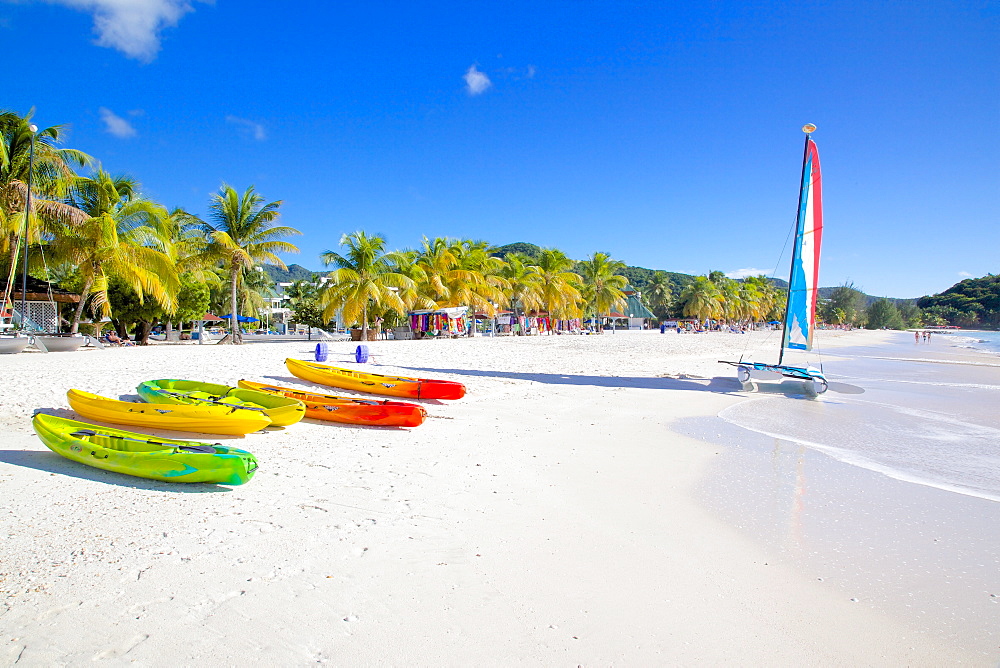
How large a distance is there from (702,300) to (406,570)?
2886 inches

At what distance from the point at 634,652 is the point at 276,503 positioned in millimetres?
3144

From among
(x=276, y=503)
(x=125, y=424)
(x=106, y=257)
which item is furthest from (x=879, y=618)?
(x=106, y=257)

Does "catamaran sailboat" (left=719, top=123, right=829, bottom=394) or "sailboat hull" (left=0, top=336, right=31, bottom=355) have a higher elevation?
"catamaran sailboat" (left=719, top=123, right=829, bottom=394)

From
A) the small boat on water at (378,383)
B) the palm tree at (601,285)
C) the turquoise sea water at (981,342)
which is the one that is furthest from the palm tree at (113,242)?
the turquoise sea water at (981,342)

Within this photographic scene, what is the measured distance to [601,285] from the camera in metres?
48.4

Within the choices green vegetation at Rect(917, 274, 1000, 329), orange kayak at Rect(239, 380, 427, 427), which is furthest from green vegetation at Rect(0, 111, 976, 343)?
green vegetation at Rect(917, 274, 1000, 329)

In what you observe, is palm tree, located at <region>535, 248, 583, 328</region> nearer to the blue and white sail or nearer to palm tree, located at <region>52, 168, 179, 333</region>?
palm tree, located at <region>52, 168, 179, 333</region>

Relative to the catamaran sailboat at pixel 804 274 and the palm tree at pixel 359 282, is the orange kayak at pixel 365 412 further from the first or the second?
the palm tree at pixel 359 282

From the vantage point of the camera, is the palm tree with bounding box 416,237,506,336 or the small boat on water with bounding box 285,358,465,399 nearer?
the small boat on water with bounding box 285,358,465,399

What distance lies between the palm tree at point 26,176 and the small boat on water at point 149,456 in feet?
45.6

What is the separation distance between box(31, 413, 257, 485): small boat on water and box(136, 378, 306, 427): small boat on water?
161cm

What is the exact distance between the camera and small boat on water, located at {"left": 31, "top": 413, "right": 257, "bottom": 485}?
443cm

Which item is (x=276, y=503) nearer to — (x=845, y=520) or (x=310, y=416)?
(x=310, y=416)

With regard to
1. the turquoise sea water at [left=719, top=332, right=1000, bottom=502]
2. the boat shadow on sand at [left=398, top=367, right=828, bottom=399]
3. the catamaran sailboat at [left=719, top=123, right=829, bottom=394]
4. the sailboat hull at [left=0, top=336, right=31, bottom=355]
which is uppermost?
the catamaran sailboat at [left=719, top=123, right=829, bottom=394]
